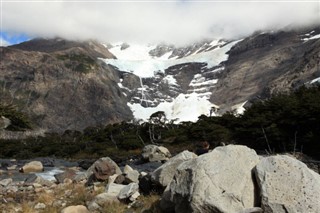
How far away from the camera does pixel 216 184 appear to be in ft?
31.8

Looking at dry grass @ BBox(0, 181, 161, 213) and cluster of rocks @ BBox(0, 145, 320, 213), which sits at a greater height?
cluster of rocks @ BBox(0, 145, 320, 213)

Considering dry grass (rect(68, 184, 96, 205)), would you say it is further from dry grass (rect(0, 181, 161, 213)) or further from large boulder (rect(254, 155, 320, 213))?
large boulder (rect(254, 155, 320, 213))

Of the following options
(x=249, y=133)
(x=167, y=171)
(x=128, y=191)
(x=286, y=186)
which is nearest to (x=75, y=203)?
(x=128, y=191)

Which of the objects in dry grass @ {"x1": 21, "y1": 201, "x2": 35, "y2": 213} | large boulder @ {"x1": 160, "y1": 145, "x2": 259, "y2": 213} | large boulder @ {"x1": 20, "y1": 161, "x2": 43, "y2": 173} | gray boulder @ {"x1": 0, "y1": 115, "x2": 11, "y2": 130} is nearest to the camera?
large boulder @ {"x1": 160, "y1": 145, "x2": 259, "y2": 213}

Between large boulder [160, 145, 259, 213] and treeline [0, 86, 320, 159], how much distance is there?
27.2 metres

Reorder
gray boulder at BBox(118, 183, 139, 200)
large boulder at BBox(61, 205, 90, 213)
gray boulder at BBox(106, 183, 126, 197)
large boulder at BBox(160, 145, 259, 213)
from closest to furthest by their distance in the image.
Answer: large boulder at BBox(160, 145, 259, 213), large boulder at BBox(61, 205, 90, 213), gray boulder at BBox(118, 183, 139, 200), gray boulder at BBox(106, 183, 126, 197)

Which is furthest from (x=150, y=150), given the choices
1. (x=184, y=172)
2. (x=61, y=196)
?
(x=184, y=172)

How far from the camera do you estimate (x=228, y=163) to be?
33.9 ft

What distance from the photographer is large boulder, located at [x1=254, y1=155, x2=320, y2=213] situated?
8.87 meters

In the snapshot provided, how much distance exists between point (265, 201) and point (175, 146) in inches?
2417

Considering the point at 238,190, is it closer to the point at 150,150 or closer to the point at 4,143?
the point at 150,150

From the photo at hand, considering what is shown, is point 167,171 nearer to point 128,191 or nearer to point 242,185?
point 128,191

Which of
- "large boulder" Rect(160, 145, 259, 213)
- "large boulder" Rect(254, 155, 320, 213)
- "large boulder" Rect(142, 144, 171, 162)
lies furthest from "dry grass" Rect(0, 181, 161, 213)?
"large boulder" Rect(142, 144, 171, 162)

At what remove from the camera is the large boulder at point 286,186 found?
887cm
